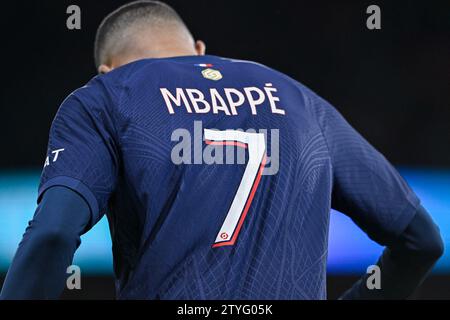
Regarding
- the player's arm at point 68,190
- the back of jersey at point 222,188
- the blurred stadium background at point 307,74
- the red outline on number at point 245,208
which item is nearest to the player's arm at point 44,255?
the player's arm at point 68,190

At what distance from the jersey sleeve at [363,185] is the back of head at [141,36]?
Answer: 0.48m

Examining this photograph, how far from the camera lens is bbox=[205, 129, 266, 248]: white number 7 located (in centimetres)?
206

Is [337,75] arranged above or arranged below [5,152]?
above

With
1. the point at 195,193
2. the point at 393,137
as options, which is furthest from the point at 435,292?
the point at 195,193

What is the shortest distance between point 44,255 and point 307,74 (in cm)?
238

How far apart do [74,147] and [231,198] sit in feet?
1.28

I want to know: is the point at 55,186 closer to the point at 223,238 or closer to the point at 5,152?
the point at 223,238

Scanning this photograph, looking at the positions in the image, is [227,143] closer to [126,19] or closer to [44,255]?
[44,255]

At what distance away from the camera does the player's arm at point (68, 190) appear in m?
1.90

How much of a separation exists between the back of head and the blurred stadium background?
1274 millimetres

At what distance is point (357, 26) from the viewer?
4.04 meters

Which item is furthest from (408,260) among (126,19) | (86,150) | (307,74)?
(307,74)

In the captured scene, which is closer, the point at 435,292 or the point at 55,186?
the point at 55,186

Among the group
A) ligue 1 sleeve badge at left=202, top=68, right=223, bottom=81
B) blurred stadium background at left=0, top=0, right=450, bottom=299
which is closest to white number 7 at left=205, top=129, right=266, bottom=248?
ligue 1 sleeve badge at left=202, top=68, right=223, bottom=81
